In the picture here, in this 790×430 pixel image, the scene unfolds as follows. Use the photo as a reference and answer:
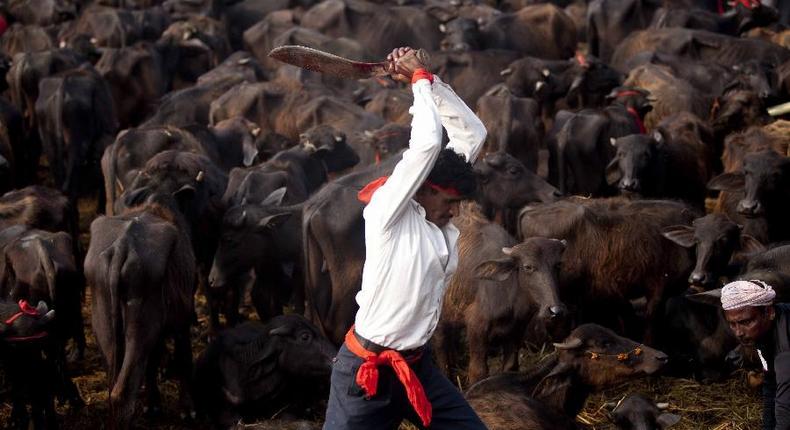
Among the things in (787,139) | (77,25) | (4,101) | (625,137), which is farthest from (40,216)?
(77,25)

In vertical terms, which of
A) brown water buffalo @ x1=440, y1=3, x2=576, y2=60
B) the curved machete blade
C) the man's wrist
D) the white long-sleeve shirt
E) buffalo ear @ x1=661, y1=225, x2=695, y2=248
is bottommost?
brown water buffalo @ x1=440, y1=3, x2=576, y2=60

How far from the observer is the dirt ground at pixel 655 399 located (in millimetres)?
7953

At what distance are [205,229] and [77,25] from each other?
978 centimetres

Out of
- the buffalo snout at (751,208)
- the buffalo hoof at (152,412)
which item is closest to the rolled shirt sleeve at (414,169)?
the buffalo hoof at (152,412)

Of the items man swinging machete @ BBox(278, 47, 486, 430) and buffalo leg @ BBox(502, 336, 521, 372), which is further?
buffalo leg @ BBox(502, 336, 521, 372)

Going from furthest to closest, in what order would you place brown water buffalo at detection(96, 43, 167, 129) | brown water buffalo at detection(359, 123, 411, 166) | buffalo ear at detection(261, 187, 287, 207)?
1. brown water buffalo at detection(96, 43, 167, 129)
2. brown water buffalo at detection(359, 123, 411, 166)
3. buffalo ear at detection(261, 187, 287, 207)

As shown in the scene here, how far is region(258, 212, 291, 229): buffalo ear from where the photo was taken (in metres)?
9.13

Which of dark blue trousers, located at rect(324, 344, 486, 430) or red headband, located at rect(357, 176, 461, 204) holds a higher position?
red headband, located at rect(357, 176, 461, 204)

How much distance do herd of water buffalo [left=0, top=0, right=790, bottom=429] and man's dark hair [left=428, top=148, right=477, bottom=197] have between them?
7.16 feet

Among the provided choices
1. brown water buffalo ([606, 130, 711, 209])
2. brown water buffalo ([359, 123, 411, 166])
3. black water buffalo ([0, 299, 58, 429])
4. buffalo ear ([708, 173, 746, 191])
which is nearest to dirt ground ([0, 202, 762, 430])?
black water buffalo ([0, 299, 58, 429])

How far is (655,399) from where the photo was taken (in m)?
8.26

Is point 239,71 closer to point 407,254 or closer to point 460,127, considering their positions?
point 460,127

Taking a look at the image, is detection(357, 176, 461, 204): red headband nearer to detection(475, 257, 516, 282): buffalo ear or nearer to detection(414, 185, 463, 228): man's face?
detection(414, 185, 463, 228): man's face

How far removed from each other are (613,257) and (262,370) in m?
2.84
